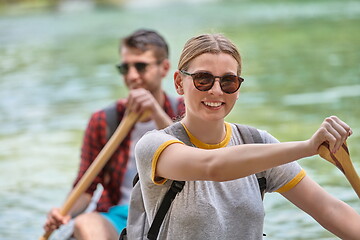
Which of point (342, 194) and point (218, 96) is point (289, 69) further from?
point (218, 96)

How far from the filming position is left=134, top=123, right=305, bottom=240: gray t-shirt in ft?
9.00

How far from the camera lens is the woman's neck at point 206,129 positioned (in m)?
2.88

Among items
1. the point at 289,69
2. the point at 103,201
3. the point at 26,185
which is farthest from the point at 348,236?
the point at 289,69

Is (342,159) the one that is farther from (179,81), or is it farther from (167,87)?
(167,87)

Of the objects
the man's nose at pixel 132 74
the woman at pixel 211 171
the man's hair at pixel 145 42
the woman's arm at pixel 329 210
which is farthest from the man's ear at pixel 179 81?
the man's hair at pixel 145 42

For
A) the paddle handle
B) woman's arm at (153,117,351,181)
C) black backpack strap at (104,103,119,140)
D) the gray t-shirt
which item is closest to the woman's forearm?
woman's arm at (153,117,351,181)

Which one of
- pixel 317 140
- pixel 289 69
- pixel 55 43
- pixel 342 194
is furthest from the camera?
pixel 55 43

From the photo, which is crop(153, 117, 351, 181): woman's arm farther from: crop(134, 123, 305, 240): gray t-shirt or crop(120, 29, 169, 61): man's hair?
crop(120, 29, 169, 61): man's hair

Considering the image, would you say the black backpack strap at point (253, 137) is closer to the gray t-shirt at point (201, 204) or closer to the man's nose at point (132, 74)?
the gray t-shirt at point (201, 204)

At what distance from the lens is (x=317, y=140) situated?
2477 millimetres

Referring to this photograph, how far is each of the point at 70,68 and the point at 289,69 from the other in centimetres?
428

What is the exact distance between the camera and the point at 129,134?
14.9ft

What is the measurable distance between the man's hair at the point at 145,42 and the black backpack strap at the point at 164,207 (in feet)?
7.00

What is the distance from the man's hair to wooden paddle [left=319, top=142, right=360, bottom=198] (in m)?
2.10
